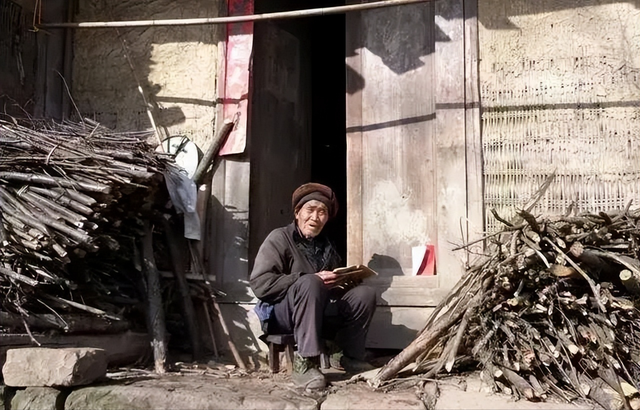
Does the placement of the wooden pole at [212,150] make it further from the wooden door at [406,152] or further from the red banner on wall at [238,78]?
the wooden door at [406,152]

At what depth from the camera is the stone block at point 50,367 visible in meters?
4.27

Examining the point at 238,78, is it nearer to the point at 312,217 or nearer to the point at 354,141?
the point at 354,141

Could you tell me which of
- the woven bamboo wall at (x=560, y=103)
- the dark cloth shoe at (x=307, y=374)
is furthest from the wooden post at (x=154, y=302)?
the woven bamboo wall at (x=560, y=103)

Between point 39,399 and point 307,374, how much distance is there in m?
1.69

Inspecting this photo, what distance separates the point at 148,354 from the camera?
545cm

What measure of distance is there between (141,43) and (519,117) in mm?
3534

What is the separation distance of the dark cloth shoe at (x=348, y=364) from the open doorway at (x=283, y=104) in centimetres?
135

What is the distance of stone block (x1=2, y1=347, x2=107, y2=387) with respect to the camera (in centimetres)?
427

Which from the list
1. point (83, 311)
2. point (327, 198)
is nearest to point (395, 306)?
point (327, 198)

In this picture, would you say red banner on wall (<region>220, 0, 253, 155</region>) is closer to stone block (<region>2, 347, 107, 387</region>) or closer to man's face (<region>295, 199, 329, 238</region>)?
man's face (<region>295, 199, 329, 238</region>)

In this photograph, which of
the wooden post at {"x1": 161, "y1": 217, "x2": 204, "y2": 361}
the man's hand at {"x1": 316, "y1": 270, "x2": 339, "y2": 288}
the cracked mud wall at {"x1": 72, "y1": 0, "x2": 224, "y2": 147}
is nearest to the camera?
the man's hand at {"x1": 316, "y1": 270, "x2": 339, "y2": 288}

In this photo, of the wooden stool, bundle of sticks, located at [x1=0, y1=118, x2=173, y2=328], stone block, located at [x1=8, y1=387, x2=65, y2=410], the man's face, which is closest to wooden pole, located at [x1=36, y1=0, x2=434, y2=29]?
bundle of sticks, located at [x1=0, y1=118, x2=173, y2=328]

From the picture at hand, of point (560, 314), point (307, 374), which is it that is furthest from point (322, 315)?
point (560, 314)

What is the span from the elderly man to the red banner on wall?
1.11 m
